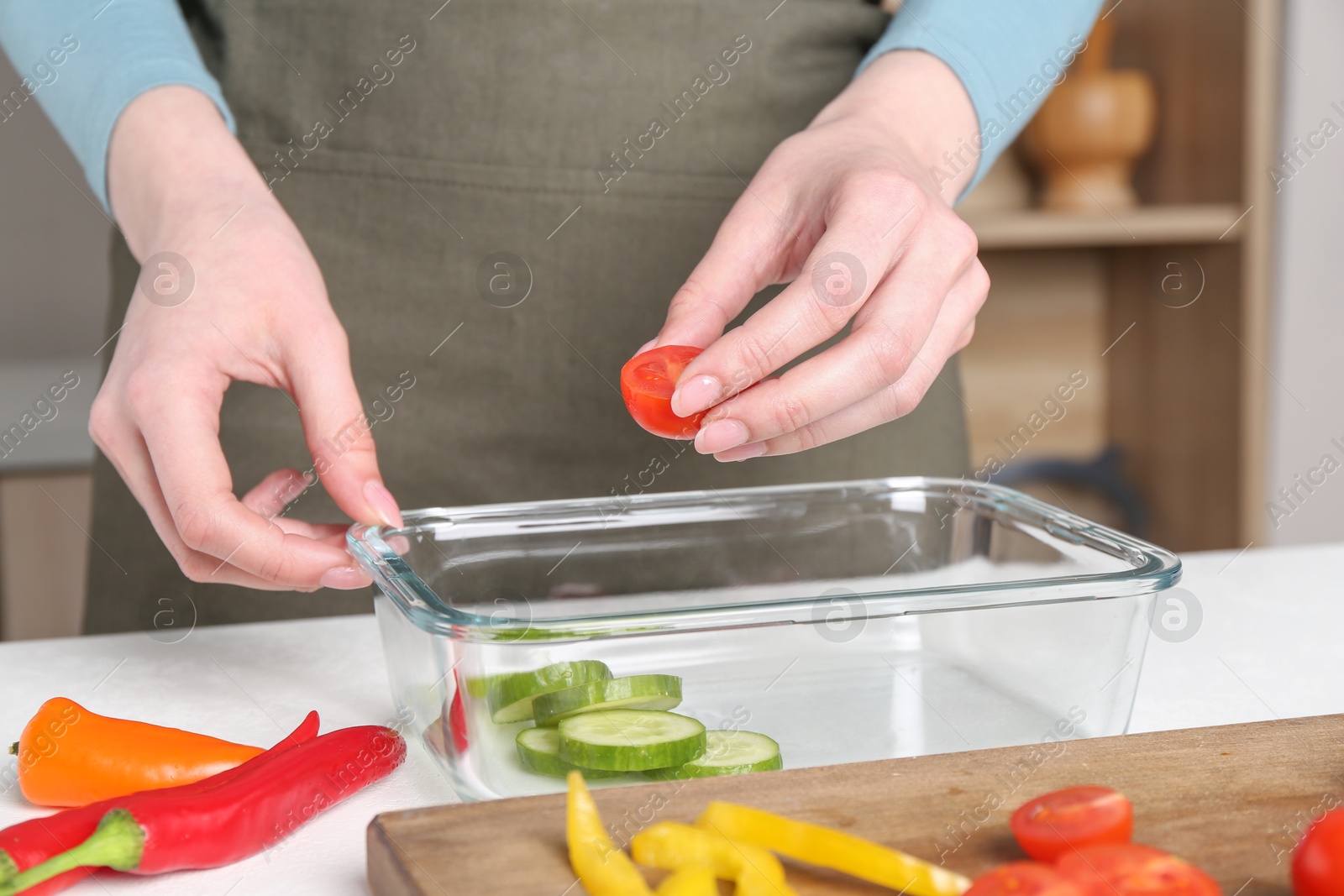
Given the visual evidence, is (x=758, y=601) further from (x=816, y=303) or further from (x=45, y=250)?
(x=45, y=250)

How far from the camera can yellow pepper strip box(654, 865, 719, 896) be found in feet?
1.49

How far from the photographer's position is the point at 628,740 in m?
0.57

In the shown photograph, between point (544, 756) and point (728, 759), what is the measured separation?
9 centimetres

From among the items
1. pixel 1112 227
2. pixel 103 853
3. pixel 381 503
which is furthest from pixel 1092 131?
pixel 103 853

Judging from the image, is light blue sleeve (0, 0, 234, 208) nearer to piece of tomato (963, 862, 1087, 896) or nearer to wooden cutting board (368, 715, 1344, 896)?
wooden cutting board (368, 715, 1344, 896)

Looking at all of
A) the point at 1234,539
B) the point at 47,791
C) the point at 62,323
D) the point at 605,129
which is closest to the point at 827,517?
the point at 605,129

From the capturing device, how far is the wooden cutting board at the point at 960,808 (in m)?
0.49

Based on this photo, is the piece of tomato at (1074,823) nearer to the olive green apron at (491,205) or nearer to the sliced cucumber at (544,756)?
the sliced cucumber at (544,756)

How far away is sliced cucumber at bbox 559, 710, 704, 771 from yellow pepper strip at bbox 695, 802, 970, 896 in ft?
0.19

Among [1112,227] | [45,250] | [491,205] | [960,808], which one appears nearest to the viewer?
[960,808]

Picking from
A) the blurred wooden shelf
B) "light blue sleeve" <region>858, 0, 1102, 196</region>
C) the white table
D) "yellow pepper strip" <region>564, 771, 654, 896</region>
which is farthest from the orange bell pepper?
the blurred wooden shelf

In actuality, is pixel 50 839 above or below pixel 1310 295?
below

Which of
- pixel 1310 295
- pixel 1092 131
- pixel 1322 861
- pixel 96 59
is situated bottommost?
pixel 1322 861

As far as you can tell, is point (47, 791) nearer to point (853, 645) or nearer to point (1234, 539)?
point (853, 645)
